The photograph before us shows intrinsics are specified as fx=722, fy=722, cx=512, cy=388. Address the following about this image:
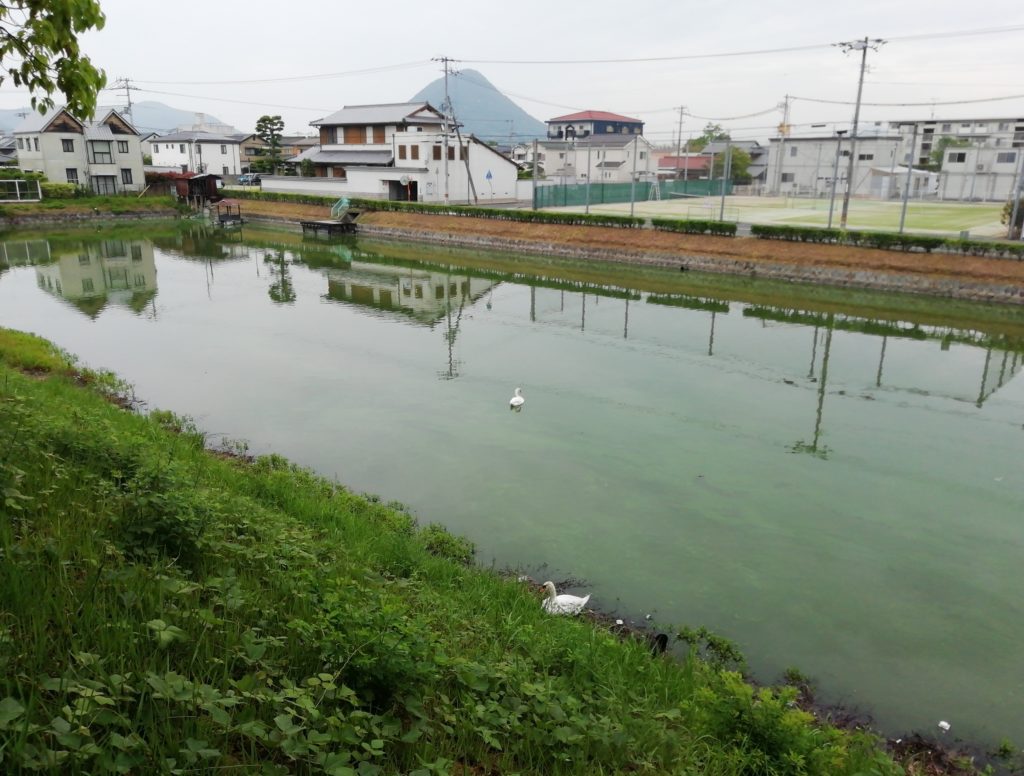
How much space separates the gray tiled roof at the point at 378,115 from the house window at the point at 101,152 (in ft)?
38.8

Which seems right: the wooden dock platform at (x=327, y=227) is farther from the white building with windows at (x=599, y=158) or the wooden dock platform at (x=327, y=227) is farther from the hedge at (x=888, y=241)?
the white building with windows at (x=599, y=158)

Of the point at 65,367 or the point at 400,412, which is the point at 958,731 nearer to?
the point at 400,412

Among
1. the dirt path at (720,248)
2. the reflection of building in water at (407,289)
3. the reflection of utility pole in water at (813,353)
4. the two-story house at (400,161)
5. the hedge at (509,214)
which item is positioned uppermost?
the two-story house at (400,161)

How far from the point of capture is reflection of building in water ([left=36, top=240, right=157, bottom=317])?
18609mm

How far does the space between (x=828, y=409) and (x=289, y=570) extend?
910cm

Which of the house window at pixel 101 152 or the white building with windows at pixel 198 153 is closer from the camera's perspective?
the house window at pixel 101 152

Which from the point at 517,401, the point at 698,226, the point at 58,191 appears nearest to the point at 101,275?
the point at 517,401

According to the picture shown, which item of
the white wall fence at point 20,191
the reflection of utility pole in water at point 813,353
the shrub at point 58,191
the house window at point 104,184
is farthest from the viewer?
the house window at point 104,184

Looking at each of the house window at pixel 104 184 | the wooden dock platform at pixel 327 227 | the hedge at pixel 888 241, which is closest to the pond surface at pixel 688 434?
the hedge at pixel 888 241

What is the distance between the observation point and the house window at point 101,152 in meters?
41.6

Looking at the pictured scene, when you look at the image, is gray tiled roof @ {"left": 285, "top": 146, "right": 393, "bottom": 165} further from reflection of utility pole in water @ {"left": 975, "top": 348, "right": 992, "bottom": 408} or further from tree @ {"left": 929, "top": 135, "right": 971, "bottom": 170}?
reflection of utility pole in water @ {"left": 975, "top": 348, "right": 992, "bottom": 408}

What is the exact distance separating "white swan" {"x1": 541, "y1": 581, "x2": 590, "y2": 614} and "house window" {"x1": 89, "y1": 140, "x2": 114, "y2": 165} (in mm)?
45983

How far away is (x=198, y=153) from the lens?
2266 inches

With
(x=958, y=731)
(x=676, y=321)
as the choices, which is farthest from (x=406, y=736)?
(x=676, y=321)
